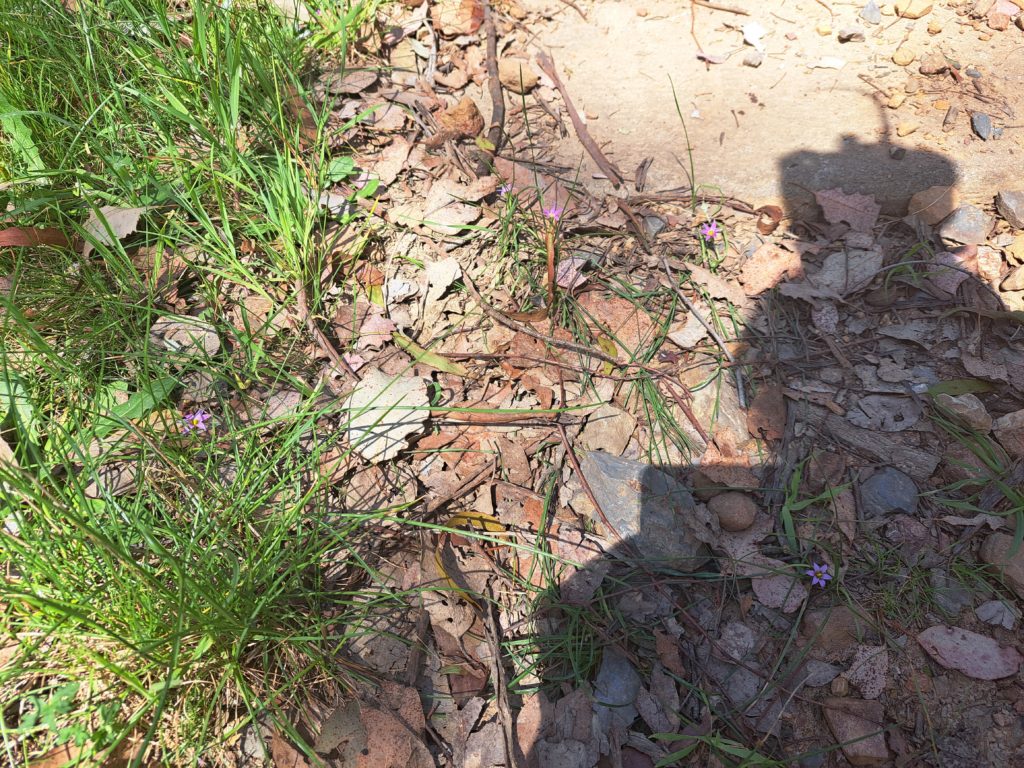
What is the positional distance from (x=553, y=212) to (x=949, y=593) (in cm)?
185

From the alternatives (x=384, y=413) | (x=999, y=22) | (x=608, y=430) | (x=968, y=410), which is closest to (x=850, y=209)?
(x=968, y=410)

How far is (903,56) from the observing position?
10.5 ft

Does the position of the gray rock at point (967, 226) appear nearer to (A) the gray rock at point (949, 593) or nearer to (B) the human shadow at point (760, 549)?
(B) the human shadow at point (760, 549)

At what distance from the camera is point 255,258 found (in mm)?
2594

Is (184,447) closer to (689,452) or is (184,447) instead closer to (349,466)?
(349,466)

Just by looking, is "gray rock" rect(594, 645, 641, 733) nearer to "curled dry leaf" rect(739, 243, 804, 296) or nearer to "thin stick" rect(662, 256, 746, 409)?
"thin stick" rect(662, 256, 746, 409)

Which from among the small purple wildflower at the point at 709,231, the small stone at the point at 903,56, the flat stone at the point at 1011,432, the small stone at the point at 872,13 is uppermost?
the small stone at the point at 872,13

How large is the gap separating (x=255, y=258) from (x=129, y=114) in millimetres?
825

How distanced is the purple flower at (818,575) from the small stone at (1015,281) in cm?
131

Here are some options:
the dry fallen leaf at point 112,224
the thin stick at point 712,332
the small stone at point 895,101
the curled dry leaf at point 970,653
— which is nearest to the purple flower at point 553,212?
the thin stick at point 712,332

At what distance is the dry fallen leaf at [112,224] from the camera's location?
2447mm

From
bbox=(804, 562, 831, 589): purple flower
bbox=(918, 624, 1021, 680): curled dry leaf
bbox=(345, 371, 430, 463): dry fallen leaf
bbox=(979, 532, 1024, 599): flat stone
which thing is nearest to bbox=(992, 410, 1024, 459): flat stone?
bbox=(979, 532, 1024, 599): flat stone

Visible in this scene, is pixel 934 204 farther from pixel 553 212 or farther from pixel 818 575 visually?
pixel 818 575

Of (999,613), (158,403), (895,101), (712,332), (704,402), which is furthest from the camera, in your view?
(895,101)
